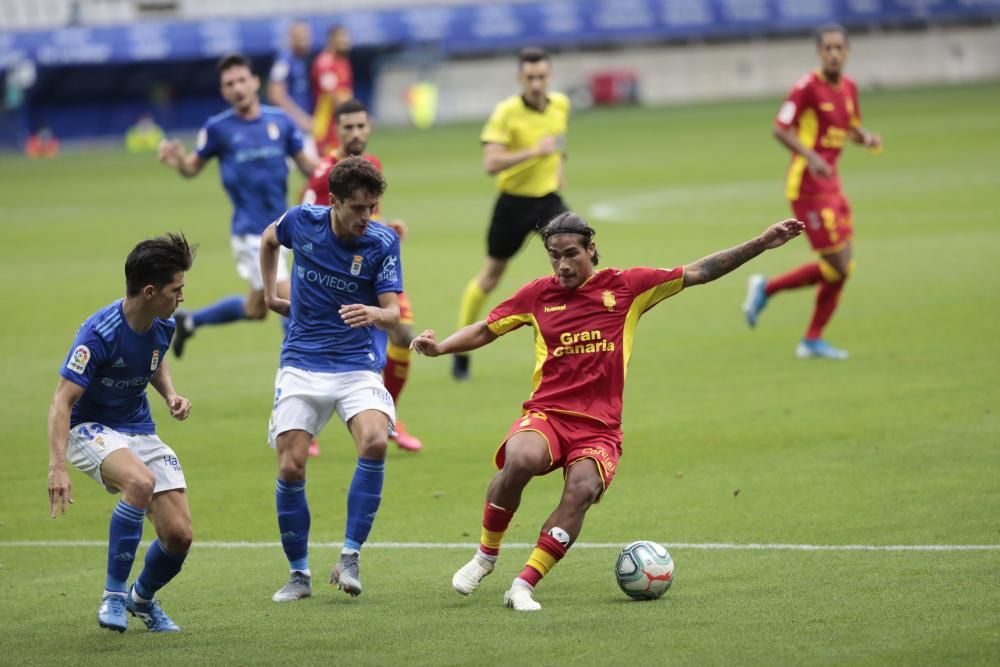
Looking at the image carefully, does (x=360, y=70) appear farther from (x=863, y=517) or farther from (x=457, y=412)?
(x=863, y=517)

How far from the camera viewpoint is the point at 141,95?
6156cm

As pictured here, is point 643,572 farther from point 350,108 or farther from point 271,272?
point 350,108

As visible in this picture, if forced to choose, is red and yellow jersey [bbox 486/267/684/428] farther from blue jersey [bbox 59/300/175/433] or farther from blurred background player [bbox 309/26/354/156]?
blurred background player [bbox 309/26/354/156]

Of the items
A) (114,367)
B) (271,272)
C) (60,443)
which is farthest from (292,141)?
(60,443)

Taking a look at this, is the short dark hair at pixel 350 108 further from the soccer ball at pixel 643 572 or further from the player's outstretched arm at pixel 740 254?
the soccer ball at pixel 643 572

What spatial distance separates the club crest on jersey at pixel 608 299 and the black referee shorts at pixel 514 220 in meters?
6.20

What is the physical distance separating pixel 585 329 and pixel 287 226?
5.37ft

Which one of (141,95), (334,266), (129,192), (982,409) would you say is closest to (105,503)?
(334,266)

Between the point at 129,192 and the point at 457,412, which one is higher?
the point at 457,412

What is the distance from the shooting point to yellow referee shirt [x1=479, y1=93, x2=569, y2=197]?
44.7 ft

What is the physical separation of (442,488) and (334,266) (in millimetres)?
2530

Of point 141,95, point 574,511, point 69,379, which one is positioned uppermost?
point 69,379

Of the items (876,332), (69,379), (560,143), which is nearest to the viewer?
(69,379)

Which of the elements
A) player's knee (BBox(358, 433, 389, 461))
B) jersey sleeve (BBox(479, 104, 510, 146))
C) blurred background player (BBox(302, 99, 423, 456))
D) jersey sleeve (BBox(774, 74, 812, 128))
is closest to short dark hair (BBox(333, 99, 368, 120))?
blurred background player (BBox(302, 99, 423, 456))
